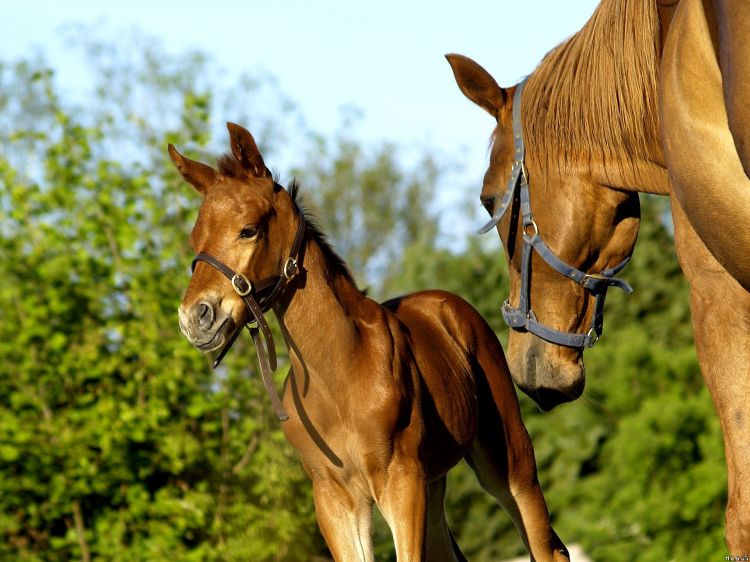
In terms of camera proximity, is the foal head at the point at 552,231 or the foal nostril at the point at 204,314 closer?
the foal head at the point at 552,231

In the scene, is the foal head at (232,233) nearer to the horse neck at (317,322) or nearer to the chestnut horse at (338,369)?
the chestnut horse at (338,369)

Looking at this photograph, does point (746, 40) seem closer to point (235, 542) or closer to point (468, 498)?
point (235, 542)

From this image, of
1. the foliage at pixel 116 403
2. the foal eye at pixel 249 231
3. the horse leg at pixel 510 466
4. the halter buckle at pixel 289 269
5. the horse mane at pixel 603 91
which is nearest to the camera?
the horse mane at pixel 603 91

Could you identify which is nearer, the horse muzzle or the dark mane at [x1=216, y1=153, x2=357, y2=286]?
the horse muzzle

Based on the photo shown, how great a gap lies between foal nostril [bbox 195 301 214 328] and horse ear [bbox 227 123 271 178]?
614 mm

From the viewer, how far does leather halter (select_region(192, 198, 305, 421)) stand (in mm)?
3678

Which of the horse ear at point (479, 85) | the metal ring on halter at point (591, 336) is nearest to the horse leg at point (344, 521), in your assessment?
the metal ring on halter at point (591, 336)

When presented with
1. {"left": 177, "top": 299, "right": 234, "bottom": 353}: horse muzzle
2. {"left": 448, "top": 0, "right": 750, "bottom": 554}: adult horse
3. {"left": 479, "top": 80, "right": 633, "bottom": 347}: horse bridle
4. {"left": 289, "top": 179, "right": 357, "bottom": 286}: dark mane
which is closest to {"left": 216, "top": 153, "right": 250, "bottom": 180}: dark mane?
{"left": 289, "top": 179, "right": 357, "bottom": 286}: dark mane

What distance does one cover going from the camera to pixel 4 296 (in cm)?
745

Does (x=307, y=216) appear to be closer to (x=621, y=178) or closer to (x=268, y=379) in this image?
(x=268, y=379)

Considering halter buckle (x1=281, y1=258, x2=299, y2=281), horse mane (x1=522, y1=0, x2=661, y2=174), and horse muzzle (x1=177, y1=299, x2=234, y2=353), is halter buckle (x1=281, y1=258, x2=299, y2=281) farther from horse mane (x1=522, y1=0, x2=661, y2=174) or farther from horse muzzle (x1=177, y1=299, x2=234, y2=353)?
horse mane (x1=522, y1=0, x2=661, y2=174)

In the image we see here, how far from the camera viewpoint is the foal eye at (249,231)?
3.75m

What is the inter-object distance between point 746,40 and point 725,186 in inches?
12.6

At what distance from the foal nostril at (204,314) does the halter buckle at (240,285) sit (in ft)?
0.37
